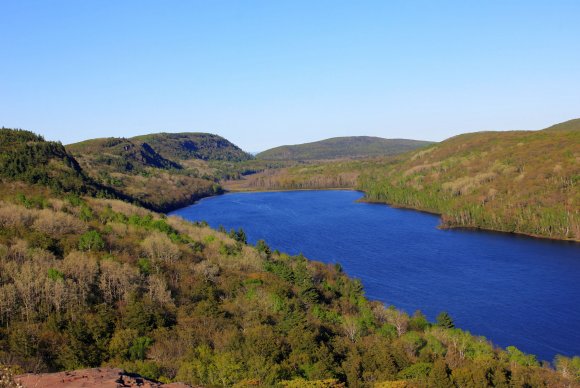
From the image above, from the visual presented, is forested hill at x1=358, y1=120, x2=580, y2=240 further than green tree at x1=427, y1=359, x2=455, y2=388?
Yes

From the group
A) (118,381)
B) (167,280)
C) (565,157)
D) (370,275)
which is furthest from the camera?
(565,157)

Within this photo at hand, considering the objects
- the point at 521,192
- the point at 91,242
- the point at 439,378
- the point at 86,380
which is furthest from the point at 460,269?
the point at 86,380

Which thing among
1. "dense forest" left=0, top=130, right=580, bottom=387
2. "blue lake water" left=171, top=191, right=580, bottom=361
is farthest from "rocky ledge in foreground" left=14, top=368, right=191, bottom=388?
"blue lake water" left=171, top=191, right=580, bottom=361

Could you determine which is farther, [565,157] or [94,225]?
[565,157]

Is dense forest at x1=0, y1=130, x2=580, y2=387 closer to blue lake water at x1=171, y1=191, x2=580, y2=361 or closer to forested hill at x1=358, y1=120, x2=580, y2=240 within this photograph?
blue lake water at x1=171, y1=191, x2=580, y2=361

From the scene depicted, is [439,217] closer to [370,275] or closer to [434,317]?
[370,275]

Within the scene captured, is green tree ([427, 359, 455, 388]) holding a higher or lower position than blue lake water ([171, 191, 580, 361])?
higher

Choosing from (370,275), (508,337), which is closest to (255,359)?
(508,337)
